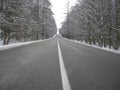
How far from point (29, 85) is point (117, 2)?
603 inches

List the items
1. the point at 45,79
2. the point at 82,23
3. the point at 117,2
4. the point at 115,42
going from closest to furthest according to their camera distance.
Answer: the point at 45,79
the point at 117,2
the point at 115,42
the point at 82,23

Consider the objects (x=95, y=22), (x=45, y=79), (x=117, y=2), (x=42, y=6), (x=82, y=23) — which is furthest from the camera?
(x=42, y=6)

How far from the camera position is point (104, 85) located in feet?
11.9

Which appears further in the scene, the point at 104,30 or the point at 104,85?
the point at 104,30

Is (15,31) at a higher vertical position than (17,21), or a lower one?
lower

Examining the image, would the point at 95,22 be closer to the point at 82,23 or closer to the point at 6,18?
the point at 82,23

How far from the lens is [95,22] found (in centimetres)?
2128

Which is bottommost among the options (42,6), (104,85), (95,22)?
(104,85)

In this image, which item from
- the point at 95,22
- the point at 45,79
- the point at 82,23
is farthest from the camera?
the point at 82,23

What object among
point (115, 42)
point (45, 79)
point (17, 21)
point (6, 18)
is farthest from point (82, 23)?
point (45, 79)

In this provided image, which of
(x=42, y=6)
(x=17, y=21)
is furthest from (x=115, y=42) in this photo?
(x=42, y=6)

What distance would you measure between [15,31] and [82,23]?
13537 millimetres

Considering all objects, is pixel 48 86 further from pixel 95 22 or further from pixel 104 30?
pixel 95 22

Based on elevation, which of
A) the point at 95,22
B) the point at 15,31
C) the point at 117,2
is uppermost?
the point at 117,2
